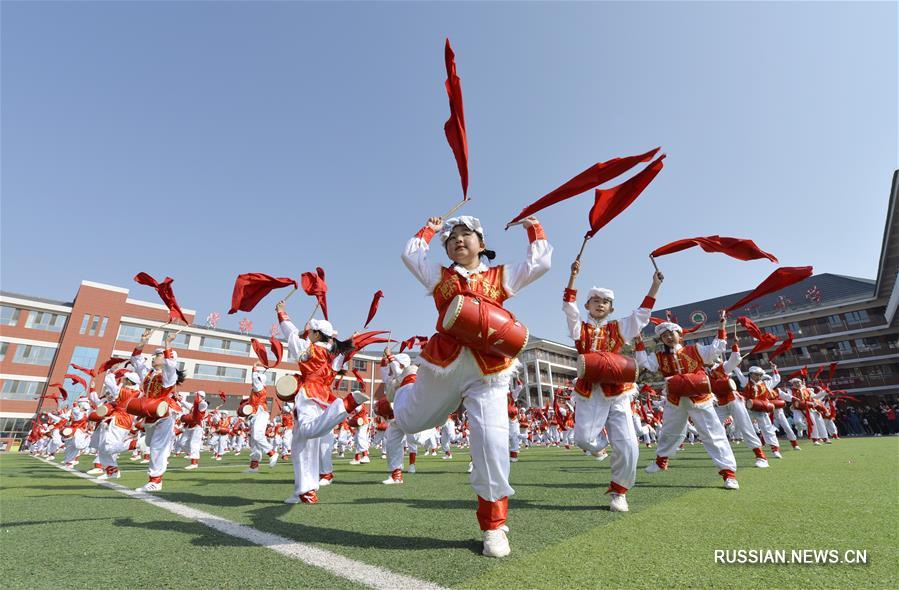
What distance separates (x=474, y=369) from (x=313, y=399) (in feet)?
11.1

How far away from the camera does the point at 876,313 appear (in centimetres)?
4253

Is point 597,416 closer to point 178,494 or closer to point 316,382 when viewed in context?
point 316,382

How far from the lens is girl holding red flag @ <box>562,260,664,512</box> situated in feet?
14.1

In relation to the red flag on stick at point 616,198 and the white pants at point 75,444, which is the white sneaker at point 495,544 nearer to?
the red flag on stick at point 616,198

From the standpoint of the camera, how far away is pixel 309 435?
4.81 m

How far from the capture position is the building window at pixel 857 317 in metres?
43.3

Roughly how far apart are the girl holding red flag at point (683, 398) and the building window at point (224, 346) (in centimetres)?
5335

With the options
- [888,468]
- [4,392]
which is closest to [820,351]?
[888,468]

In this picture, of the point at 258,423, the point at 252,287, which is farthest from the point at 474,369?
the point at 258,423

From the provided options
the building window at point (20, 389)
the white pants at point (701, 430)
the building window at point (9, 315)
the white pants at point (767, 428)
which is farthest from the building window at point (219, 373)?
the white pants at point (701, 430)

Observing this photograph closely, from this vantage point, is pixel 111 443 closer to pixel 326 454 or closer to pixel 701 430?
pixel 326 454

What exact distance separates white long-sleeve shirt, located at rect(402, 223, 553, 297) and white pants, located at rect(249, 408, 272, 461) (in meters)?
9.49

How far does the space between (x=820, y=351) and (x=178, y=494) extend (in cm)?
6161

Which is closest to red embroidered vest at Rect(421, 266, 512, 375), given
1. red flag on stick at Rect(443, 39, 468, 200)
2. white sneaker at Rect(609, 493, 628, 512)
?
red flag on stick at Rect(443, 39, 468, 200)
